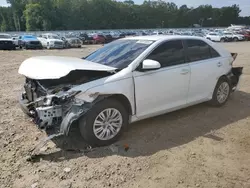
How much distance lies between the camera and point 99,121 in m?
3.88

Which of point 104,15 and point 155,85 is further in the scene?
point 104,15

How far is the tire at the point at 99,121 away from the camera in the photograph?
376 centimetres

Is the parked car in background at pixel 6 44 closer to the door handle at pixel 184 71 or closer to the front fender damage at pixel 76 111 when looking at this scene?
the door handle at pixel 184 71

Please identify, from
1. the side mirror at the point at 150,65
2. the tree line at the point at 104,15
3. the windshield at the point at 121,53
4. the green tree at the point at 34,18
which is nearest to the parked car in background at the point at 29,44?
the windshield at the point at 121,53

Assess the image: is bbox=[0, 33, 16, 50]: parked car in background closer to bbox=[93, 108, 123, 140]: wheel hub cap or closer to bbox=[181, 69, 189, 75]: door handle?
bbox=[181, 69, 189, 75]: door handle

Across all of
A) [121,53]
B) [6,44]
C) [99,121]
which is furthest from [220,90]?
[6,44]

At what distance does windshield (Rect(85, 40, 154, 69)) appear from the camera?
4348 mm

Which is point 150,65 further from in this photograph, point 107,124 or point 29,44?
point 29,44

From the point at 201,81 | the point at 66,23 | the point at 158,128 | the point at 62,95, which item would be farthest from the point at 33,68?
the point at 66,23

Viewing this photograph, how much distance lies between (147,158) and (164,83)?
1402 mm

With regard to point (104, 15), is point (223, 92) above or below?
above

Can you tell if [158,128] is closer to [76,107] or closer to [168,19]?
[76,107]

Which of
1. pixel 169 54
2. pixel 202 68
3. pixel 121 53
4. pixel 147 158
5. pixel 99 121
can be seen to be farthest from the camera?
pixel 202 68

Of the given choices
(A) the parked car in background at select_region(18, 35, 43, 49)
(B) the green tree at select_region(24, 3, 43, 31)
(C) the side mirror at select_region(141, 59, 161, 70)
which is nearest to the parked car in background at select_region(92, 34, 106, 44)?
(A) the parked car in background at select_region(18, 35, 43, 49)
